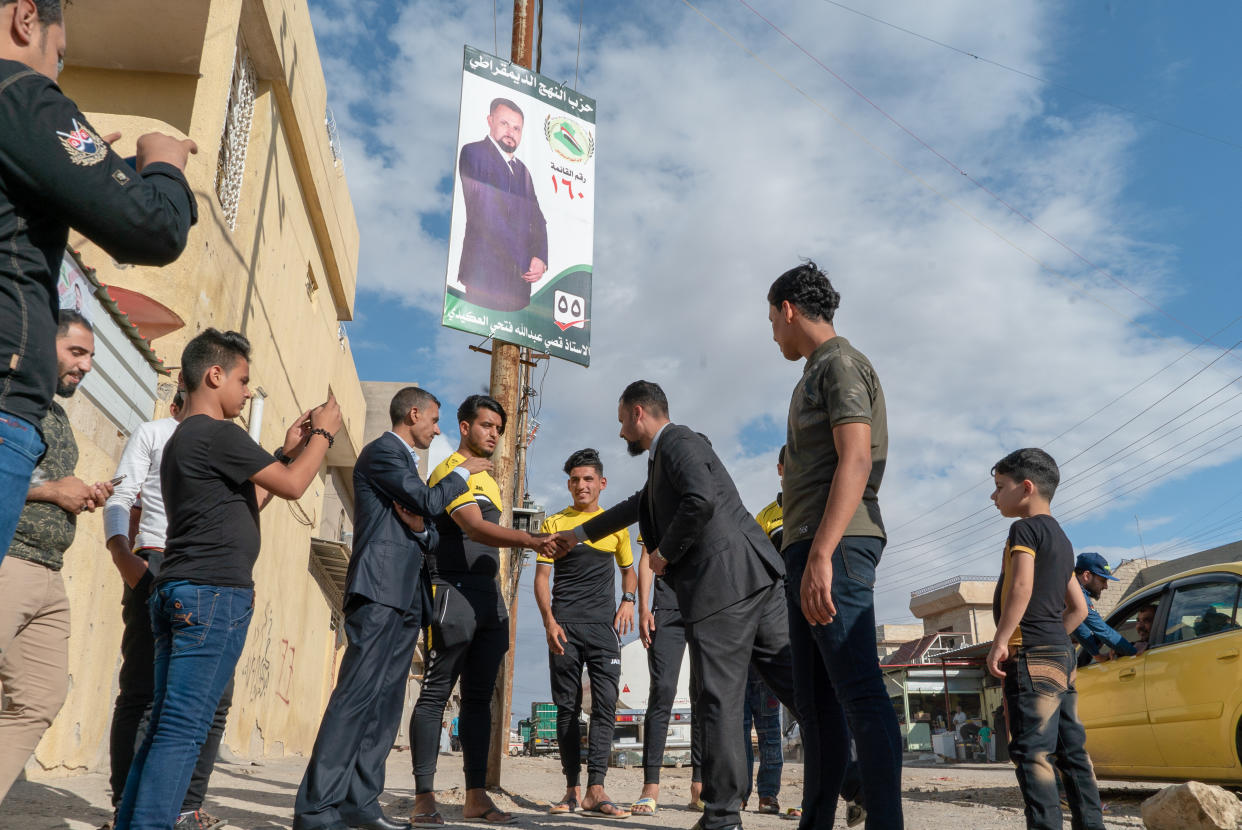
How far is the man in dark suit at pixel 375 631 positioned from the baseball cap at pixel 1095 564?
4.34m

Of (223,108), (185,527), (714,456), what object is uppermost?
(223,108)

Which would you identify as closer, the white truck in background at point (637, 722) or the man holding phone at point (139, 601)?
the man holding phone at point (139, 601)

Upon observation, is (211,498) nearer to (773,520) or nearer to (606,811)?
(606,811)

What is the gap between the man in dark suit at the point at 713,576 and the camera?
11.0 ft

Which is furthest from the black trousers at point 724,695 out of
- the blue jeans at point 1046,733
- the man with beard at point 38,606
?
the man with beard at point 38,606

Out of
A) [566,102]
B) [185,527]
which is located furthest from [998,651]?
[566,102]

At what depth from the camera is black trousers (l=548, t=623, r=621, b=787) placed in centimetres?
547

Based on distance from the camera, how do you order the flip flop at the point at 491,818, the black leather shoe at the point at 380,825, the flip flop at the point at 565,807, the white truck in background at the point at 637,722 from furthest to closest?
1. the white truck in background at the point at 637,722
2. the flip flop at the point at 565,807
3. the flip flop at the point at 491,818
4. the black leather shoe at the point at 380,825

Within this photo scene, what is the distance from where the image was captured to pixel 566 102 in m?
9.09

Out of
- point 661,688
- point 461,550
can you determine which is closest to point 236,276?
point 461,550

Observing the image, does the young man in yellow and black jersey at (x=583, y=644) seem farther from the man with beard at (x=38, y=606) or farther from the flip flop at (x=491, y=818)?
the man with beard at (x=38, y=606)

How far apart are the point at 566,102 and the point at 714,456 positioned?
6172 mm

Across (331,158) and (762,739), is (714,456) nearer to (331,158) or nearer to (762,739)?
(762,739)

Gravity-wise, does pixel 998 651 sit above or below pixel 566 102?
below
